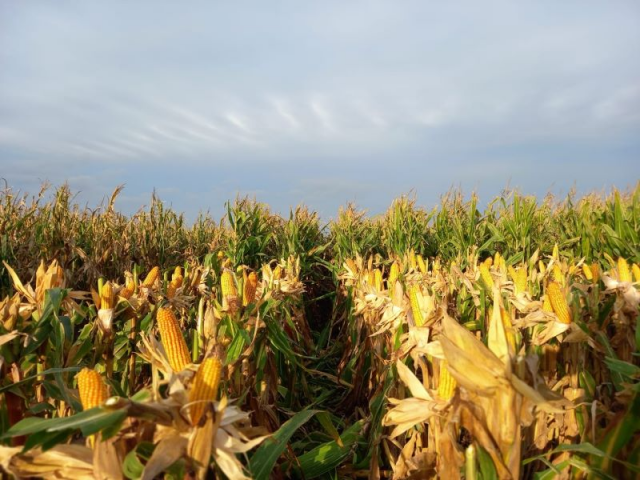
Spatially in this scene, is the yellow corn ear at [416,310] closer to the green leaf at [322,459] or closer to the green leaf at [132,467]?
the green leaf at [322,459]

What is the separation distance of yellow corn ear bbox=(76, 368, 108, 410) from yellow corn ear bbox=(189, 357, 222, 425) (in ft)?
0.84

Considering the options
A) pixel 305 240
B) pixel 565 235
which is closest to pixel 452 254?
pixel 565 235

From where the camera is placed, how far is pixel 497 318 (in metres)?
1.38

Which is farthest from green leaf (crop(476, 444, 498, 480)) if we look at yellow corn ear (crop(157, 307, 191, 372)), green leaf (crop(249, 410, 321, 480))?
yellow corn ear (crop(157, 307, 191, 372))

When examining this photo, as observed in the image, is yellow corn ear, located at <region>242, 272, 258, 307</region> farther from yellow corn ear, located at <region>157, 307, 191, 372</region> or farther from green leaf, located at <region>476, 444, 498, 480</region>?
green leaf, located at <region>476, 444, 498, 480</region>

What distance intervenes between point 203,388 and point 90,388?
→ 307 millimetres

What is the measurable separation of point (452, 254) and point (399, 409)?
7.07 meters

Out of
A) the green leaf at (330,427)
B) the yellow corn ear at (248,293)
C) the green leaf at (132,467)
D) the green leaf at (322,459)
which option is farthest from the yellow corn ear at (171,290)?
the green leaf at (132,467)

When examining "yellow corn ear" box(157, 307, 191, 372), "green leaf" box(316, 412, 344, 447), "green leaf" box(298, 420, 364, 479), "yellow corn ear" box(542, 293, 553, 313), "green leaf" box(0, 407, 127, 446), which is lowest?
"green leaf" box(298, 420, 364, 479)

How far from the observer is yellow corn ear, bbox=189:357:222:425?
1108 mm

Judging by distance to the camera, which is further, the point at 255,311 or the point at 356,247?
the point at 356,247

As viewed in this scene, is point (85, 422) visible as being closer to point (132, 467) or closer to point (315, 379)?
point (132, 467)

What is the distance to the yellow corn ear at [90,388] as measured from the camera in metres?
1.16

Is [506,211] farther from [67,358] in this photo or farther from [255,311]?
[67,358]
